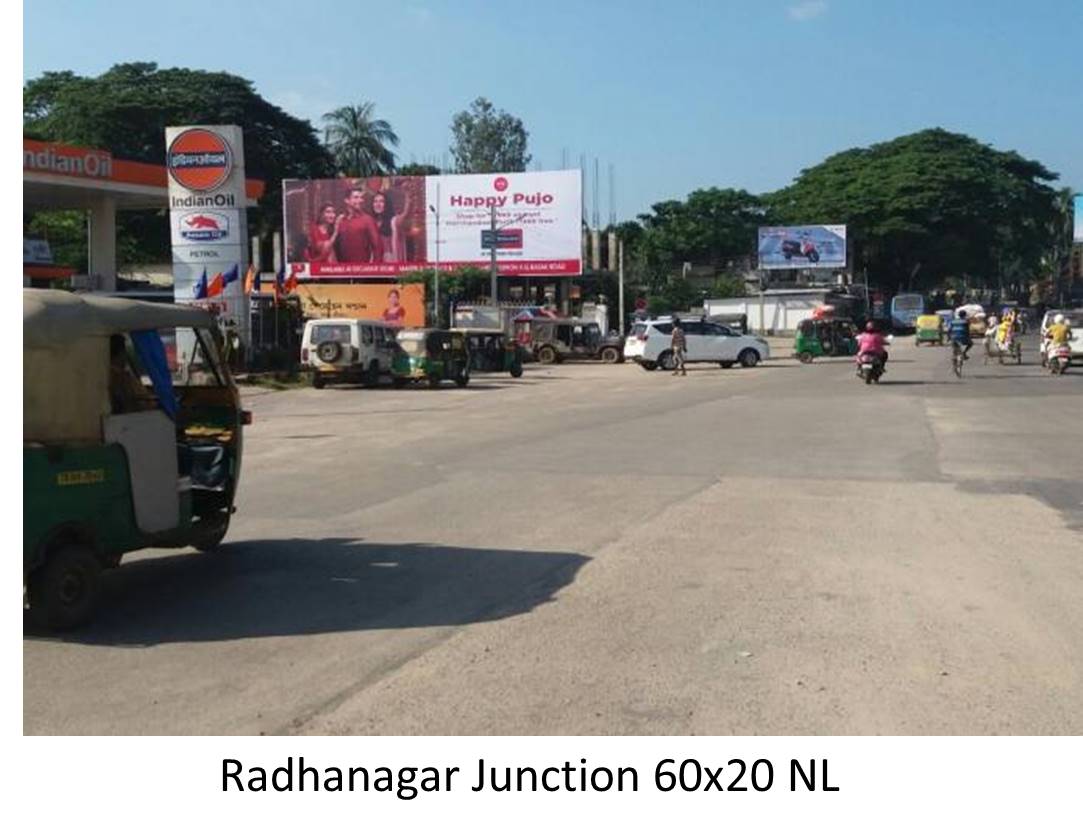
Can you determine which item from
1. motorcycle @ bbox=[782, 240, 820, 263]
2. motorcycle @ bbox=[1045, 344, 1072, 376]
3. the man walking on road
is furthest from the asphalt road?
motorcycle @ bbox=[782, 240, 820, 263]

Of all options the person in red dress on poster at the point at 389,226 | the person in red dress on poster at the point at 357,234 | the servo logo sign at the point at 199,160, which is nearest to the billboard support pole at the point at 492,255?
the person in red dress on poster at the point at 389,226

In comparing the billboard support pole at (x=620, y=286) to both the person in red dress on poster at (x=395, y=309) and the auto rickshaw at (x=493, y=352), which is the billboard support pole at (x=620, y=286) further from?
the auto rickshaw at (x=493, y=352)

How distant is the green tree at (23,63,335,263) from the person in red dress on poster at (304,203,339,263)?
925 cm

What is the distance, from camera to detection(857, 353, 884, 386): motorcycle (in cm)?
2905

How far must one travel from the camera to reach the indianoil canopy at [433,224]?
199ft

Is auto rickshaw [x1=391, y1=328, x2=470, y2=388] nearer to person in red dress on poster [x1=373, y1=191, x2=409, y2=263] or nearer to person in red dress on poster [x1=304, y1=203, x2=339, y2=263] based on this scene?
person in red dress on poster [x1=373, y1=191, x2=409, y2=263]

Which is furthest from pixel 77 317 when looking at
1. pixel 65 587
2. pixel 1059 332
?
pixel 1059 332

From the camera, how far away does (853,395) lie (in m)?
25.8

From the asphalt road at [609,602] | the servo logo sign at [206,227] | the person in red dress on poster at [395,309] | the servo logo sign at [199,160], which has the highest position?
the servo logo sign at [199,160]

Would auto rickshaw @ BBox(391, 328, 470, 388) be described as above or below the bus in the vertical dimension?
below

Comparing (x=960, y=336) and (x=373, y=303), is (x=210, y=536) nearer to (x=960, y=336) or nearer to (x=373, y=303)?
(x=960, y=336)

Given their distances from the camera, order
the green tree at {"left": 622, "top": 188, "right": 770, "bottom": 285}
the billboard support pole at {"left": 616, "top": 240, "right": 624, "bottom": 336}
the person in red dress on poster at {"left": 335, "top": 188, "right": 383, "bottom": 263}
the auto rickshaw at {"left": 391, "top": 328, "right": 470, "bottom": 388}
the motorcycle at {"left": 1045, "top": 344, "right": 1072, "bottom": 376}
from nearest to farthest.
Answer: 1. the motorcycle at {"left": 1045, "top": 344, "right": 1072, "bottom": 376}
2. the auto rickshaw at {"left": 391, "top": 328, "right": 470, "bottom": 388}
3. the billboard support pole at {"left": 616, "top": 240, "right": 624, "bottom": 336}
4. the person in red dress on poster at {"left": 335, "top": 188, "right": 383, "bottom": 263}
5. the green tree at {"left": 622, "top": 188, "right": 770, "bottom": 285}

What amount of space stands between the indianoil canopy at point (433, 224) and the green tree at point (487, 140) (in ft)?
92.0

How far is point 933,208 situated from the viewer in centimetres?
8075
